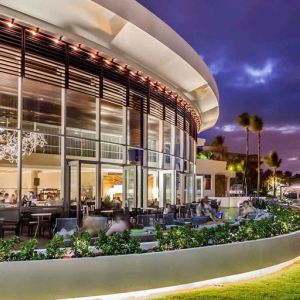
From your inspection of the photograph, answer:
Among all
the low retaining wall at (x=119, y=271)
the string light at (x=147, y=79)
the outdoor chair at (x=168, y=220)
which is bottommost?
the low retaining wall at (x=119, y=271)

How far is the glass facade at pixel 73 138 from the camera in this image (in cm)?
1359

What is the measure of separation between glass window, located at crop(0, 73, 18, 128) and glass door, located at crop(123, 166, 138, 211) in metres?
5.54

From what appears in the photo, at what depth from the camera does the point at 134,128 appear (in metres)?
18.5

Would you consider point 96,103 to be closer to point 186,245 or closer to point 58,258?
point 186,245

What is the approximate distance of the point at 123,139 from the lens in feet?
57.8

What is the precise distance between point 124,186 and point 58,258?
11.1 meters

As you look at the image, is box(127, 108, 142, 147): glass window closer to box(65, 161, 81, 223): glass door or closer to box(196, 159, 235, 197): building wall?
box(65, 161, 81, 223): glass door

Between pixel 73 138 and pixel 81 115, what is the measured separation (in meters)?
0.92

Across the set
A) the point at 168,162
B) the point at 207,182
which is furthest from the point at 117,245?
the point at 207,182

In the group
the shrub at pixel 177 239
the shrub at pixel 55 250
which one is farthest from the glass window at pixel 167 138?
the shrub at pixel 55 250

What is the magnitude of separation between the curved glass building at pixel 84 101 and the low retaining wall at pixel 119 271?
23.4 feet

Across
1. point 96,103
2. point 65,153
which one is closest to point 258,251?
point 65,153

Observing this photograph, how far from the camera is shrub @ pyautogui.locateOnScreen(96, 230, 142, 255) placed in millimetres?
7325

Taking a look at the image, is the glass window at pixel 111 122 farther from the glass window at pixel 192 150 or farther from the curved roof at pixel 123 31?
Answer: the glass window at pixel 192 150
